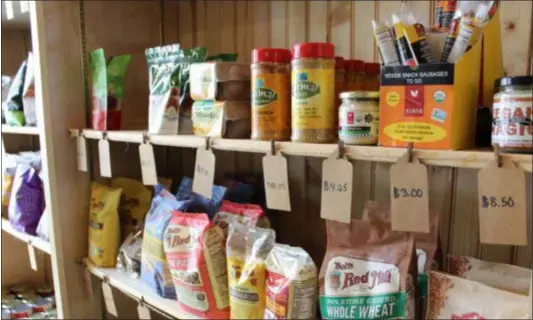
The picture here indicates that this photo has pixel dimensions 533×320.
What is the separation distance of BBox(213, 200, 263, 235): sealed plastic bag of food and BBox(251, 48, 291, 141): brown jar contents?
11.0 inches

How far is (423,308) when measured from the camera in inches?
38.6

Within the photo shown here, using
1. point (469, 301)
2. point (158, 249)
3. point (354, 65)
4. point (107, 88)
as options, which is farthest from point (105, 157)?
point (469, 301)

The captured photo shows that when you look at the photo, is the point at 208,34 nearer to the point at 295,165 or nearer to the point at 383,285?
the point at 295,165

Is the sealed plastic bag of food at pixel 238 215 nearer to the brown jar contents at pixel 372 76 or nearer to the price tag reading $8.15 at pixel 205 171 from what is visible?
the price tag reading $8.15 at pixel 205 171

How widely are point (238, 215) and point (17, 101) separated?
1.04 metres

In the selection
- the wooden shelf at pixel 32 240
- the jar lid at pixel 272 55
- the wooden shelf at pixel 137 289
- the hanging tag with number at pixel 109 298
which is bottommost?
the hanging tag with number at pixel 109 298

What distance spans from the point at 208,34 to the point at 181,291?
0.88 m

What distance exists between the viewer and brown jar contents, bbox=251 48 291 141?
99cm

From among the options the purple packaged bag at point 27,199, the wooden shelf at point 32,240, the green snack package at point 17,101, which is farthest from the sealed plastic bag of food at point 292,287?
the green snack package at point 17,101

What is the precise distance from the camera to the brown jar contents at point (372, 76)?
3.68 ft

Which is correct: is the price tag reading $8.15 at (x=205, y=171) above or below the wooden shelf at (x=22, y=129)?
below

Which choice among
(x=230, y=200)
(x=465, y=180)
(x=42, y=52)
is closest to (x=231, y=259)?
(x=230, y=200)

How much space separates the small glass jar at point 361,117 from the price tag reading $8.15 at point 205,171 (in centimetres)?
36

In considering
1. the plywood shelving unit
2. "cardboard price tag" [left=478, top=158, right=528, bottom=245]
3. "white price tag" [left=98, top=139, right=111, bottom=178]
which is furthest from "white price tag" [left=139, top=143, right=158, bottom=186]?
"cardboard price tag" [left=478, top=158, right=528, bottom=245]
